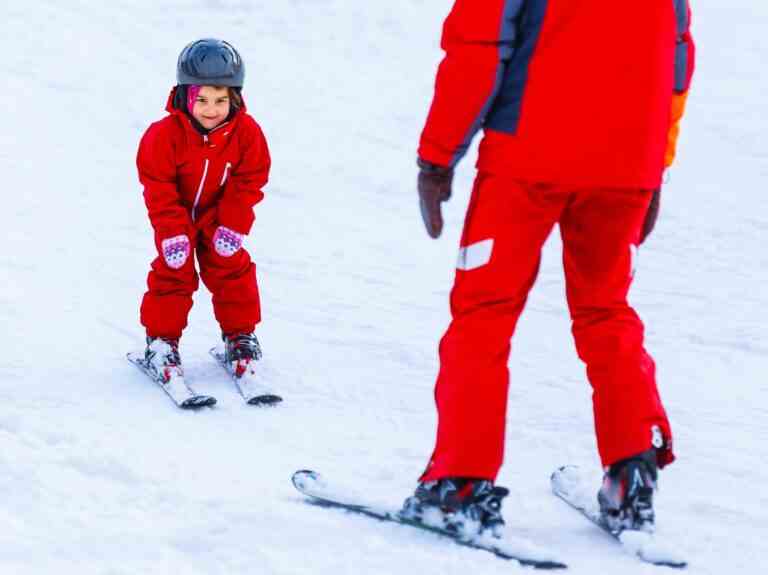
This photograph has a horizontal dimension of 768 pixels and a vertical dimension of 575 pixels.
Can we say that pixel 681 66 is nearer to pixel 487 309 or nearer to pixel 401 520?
pixel 487 309

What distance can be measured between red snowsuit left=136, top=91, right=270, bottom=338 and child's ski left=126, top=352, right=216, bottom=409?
0.69 feet

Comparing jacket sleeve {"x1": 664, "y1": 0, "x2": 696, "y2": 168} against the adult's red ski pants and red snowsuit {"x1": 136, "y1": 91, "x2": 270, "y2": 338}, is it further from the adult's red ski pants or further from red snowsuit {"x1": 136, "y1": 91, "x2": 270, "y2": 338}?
the adult's red ski pants

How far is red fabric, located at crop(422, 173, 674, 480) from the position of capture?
3.51m

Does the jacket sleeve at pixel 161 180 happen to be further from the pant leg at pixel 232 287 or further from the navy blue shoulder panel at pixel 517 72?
the navy blue shoulder panel at pixel 517 72

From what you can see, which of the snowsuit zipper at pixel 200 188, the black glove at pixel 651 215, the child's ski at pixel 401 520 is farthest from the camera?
the snowsuit zipper at pixel 200 188

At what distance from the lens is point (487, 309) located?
3.54 metres

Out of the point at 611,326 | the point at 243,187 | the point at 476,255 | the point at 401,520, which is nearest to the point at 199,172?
the point at 243,187

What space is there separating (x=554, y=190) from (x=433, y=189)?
0.34 meters

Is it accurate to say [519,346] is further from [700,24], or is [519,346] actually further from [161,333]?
[700,24]

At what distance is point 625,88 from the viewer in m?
3.43

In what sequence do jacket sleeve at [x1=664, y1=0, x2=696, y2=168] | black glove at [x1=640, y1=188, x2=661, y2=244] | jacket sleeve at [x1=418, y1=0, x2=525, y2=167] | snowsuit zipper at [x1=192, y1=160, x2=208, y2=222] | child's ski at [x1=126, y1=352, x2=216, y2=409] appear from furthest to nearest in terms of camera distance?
snowsuit zipper at [x1=192, y1=160, x2=208, y2=222] → child's ski at [x1=126, y1=352, x2=216, y2=409] → black glove at [x1=640, y1=188, x2=661, y2=244] → jacket sleeve at [x1=664, y1=0, x2=696, y2=168] → jacket sleeve at [x1=418, y1=0, x2=525, y2=167]

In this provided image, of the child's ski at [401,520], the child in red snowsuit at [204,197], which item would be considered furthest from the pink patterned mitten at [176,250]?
the child's ski at [401,520]

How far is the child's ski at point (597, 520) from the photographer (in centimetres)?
354

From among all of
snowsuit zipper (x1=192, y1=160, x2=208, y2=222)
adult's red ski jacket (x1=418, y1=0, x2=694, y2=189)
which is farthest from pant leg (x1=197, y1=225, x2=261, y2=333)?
adult's red ski jacket (x1=418, y1=0, x2=694, y2=189)
